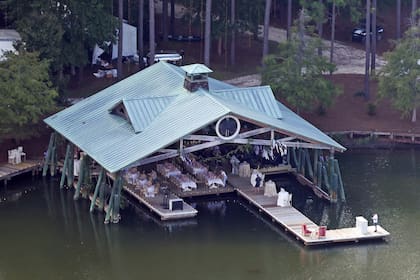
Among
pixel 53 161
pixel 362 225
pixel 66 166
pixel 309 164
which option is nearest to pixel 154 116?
pixel 66 166

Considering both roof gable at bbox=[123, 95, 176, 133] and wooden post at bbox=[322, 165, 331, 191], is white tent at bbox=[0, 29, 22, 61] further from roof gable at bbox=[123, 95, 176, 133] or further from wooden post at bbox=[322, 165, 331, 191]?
wooden post at bbox=[322, 165, 331, 191]

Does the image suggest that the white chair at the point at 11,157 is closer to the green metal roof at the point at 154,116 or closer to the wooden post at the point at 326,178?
the green metal roof at the point at 154,116

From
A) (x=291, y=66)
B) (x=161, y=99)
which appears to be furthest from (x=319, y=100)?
(x=161, y=99)

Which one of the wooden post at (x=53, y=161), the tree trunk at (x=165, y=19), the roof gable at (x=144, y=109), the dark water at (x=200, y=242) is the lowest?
the dark water at (x=200, y=242)

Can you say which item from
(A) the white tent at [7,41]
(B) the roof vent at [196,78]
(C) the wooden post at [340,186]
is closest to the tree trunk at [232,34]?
(A) the white tent at [7,41]

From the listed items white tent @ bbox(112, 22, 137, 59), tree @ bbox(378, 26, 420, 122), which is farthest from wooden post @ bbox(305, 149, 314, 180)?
white tent @ bbox(112, 22, 137, 59)

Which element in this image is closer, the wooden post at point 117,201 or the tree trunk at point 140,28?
the wooden post at point 117,201

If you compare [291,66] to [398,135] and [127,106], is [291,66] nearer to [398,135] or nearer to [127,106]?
[398,135]
